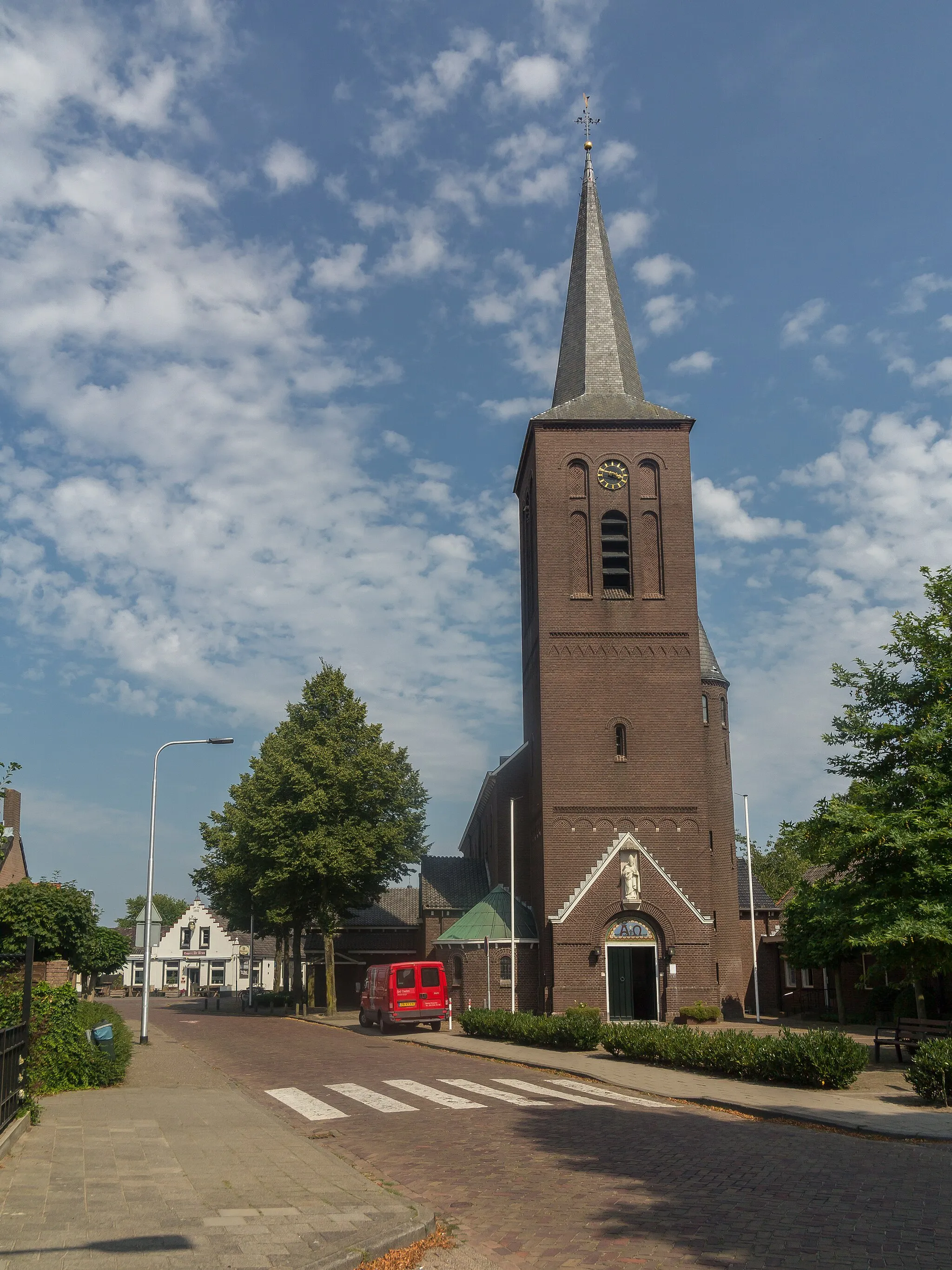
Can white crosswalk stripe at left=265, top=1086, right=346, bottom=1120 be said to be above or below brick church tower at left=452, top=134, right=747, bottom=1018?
below

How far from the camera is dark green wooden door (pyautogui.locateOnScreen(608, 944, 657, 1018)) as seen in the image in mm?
37500

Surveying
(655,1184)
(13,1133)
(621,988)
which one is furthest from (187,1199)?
(621,988)

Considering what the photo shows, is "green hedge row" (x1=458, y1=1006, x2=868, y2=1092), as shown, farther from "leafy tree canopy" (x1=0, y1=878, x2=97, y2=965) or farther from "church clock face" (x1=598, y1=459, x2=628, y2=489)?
"church clock face" (x1=598, y1=459, x2=628, y2=489)

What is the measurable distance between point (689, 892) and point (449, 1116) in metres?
25.5

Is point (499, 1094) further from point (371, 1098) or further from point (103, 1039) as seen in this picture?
point (103, 1039)

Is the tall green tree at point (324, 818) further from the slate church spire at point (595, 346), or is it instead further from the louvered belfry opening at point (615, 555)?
the slate church spire at point (595, 346)

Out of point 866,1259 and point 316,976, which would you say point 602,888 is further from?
point 866,1259

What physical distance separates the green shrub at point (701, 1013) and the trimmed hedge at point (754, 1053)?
1530cm

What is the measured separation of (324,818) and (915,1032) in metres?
28.8

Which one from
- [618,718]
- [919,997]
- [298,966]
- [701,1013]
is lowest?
[701,1013]

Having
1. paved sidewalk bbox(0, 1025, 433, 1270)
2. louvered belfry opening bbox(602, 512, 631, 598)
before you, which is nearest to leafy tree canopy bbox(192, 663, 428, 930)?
louvered belfry opening bbox(602, 512, 631, 598)

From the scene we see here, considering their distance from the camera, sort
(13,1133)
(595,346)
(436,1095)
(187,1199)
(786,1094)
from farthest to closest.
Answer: (595,346)
(436,1095)
(786,1094)
(13,1133)
(187,1199)

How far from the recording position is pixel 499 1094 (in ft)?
55.5

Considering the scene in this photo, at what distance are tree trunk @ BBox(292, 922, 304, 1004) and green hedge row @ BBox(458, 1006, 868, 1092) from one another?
24.0 metres
